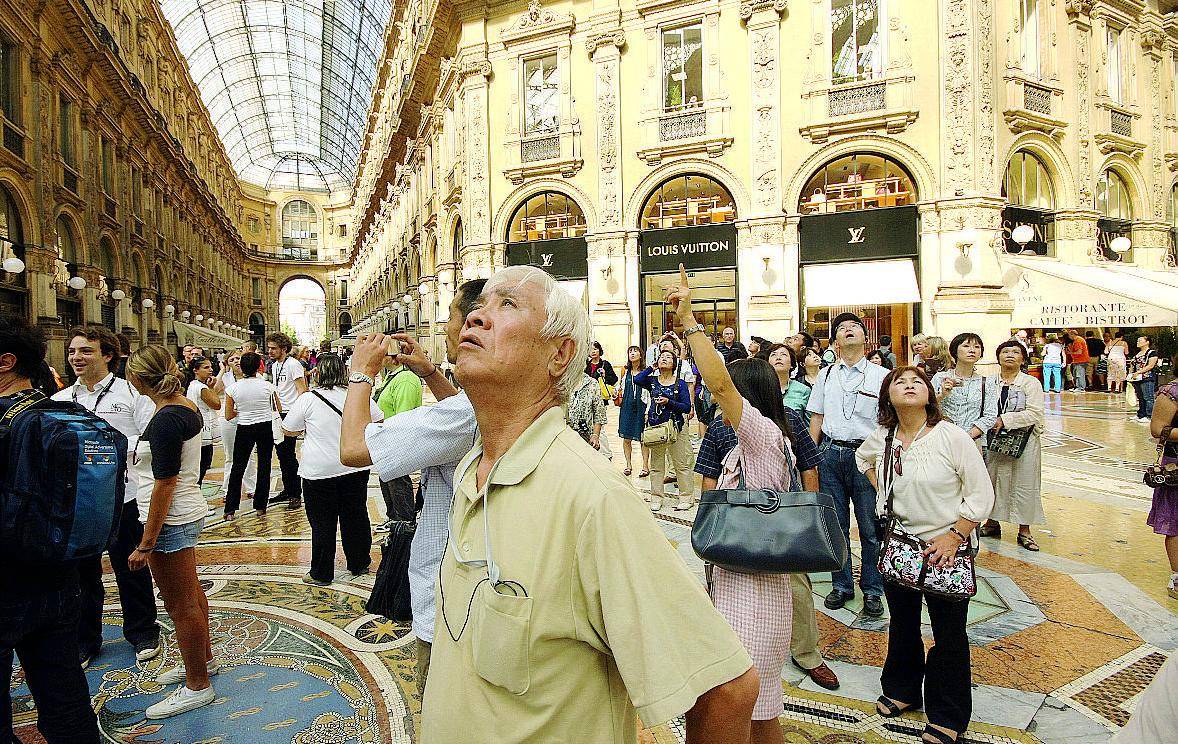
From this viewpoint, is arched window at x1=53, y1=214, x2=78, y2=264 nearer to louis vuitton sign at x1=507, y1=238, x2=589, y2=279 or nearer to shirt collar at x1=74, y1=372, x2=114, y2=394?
louis vuitton sign at x1=507, y1=238, x2=589, y2=279

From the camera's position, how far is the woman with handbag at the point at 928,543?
2746mm

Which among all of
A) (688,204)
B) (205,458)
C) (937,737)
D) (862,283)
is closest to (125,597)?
(937,737)

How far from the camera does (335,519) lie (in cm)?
489

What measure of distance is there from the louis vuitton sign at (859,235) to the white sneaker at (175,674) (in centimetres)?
1704

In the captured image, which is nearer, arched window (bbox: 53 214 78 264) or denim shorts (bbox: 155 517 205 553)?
denim shorts (bbox: 155 517 205 553)

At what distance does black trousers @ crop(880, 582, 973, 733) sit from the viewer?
8.97ft

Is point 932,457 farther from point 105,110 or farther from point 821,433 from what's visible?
point 105,110

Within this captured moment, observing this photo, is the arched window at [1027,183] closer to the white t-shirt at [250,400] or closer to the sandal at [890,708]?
the sandal at [890,708]

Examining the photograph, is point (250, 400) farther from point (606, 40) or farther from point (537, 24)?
point (537, 24)

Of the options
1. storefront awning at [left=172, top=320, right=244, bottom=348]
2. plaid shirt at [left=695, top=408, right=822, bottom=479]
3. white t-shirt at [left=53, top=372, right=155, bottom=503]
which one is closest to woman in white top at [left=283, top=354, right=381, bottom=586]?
Answer: white t-shirt at [left=53, top=372, right=155, bottom=503]

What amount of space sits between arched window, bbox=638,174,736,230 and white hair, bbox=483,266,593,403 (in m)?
18.0

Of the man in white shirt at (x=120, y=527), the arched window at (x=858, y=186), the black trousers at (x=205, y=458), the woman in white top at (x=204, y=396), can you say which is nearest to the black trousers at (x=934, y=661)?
the man in white shirt at (x=120, y=527)

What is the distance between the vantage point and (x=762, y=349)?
628 centimetres

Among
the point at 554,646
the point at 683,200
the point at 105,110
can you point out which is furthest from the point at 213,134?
the point at 554,646
